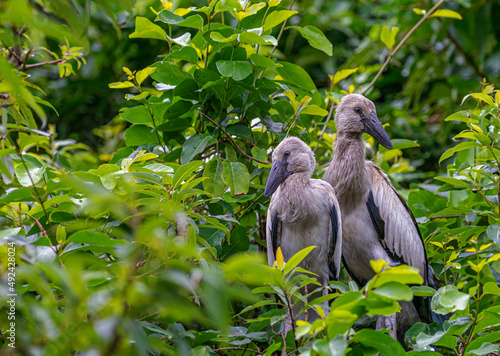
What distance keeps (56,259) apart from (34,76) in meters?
4.05

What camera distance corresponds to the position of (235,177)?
239 centimetres

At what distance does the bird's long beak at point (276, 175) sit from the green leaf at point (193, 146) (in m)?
0.40

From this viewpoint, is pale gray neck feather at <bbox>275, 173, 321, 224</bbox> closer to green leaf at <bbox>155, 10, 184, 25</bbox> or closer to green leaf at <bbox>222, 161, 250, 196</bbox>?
green leaf at <bbox>222, 161, 250, 196</bbox>

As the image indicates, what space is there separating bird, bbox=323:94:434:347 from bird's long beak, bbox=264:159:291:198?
45cm

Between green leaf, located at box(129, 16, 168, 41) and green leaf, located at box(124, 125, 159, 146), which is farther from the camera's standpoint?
green leaf, located at box(124, 125, 159, 146)

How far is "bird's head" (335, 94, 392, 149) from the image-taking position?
9.57 ft

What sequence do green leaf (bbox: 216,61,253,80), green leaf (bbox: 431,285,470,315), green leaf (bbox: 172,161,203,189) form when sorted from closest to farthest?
1. green leaf (bbox: 431,285,470,315)
2. green leaf (bbox: 172,161,203,189)
3. green leaf (bbox: 216,61,253,80)

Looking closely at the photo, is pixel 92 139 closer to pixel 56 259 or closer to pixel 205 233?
pixel 205 233

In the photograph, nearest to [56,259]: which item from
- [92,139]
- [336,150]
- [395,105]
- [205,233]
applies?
[205,233]

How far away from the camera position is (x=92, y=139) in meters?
5.09

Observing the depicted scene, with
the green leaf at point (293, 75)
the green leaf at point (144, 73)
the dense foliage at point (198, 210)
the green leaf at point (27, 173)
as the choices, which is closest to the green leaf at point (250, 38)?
the dense foliage at point (198, 210)

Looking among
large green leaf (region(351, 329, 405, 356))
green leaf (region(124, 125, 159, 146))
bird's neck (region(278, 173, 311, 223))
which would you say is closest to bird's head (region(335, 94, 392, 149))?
bird's neck (region(278, 173, 311, 223))

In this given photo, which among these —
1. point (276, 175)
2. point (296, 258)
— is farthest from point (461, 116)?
point (296, 258)

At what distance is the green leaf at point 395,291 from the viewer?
1271 millimetres
